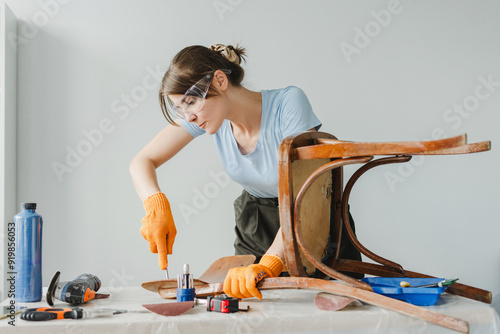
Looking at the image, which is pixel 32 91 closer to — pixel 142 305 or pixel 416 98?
pixel 142 305

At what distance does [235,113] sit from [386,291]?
74 cm

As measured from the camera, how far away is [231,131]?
147cm

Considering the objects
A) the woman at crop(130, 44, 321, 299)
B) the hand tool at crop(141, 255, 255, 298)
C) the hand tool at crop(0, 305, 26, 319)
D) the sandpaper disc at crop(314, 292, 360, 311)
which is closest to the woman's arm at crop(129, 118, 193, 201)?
A: the woman at crop(130, 44, 321, 299)

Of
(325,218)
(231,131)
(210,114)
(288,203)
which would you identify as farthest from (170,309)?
(231,131)

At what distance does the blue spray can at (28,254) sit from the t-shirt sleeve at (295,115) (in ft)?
2.33

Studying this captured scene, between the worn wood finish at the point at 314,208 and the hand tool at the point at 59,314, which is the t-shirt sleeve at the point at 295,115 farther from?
the hand tool at the point at 59,314

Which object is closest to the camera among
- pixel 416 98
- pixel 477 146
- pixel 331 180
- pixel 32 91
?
pixel 477 146

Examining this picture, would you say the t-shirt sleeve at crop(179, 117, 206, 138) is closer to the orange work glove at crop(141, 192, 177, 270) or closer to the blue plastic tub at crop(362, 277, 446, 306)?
the orange work glove at crop(141, 192, 177, 270)

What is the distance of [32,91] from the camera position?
2.23 m

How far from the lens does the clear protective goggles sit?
125 cm

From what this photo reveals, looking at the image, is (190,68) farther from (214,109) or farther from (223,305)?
(223,305)

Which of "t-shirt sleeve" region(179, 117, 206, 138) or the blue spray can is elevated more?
"t-shirt sleeve" region(179, 117, 206, 138)

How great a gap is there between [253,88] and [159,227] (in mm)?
1258

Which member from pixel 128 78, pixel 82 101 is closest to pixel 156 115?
pixel 128 78
